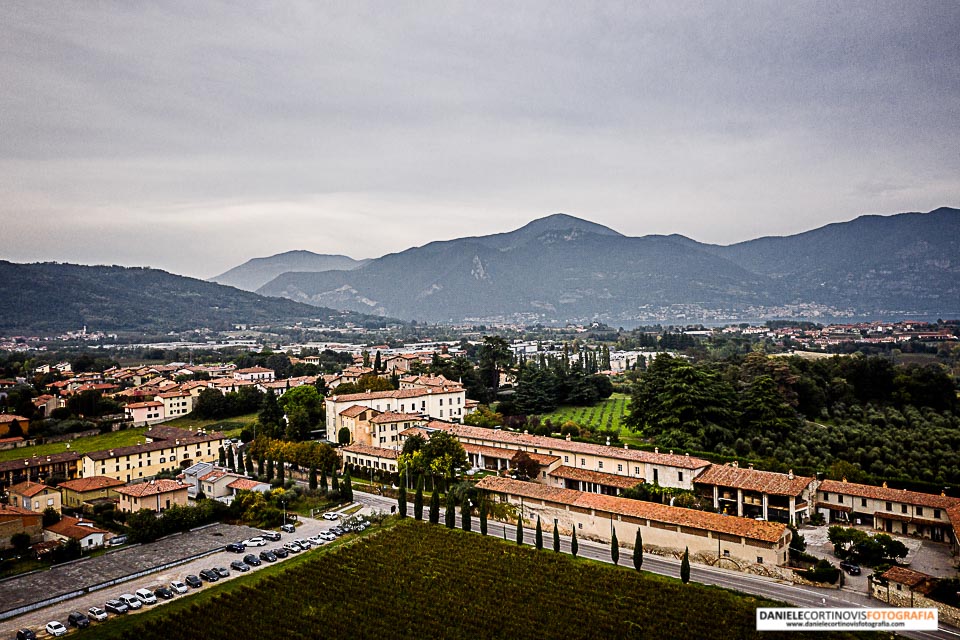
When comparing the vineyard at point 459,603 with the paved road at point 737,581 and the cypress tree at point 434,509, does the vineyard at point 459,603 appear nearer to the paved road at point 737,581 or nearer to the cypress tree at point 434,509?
the paved road at point 737,581

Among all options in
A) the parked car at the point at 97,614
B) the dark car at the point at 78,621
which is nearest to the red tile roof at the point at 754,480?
the parked car at the point at 97,614

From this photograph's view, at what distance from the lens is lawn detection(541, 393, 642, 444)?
4650cm

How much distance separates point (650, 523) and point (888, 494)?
1144cm

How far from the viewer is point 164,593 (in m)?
23.7

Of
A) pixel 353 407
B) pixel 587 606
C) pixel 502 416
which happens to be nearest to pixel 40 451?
pixel 353 407

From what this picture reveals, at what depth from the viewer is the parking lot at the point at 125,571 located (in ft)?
75.0

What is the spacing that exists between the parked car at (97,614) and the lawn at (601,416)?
29936 mm

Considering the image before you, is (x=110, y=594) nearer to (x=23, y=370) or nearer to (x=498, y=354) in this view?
(x=498, y=354)

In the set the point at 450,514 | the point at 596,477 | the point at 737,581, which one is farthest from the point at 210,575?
→ the point at 737,581

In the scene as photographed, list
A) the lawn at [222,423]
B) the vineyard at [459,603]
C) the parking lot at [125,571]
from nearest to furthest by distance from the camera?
the vineyard at [459,603]
the parking lot at [125,571]
the lawn at [222,423]

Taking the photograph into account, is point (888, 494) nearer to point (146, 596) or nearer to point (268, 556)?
point (268, 556)

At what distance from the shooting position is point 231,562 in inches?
1059

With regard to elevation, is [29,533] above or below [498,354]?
below

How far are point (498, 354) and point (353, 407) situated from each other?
19.4 metres
